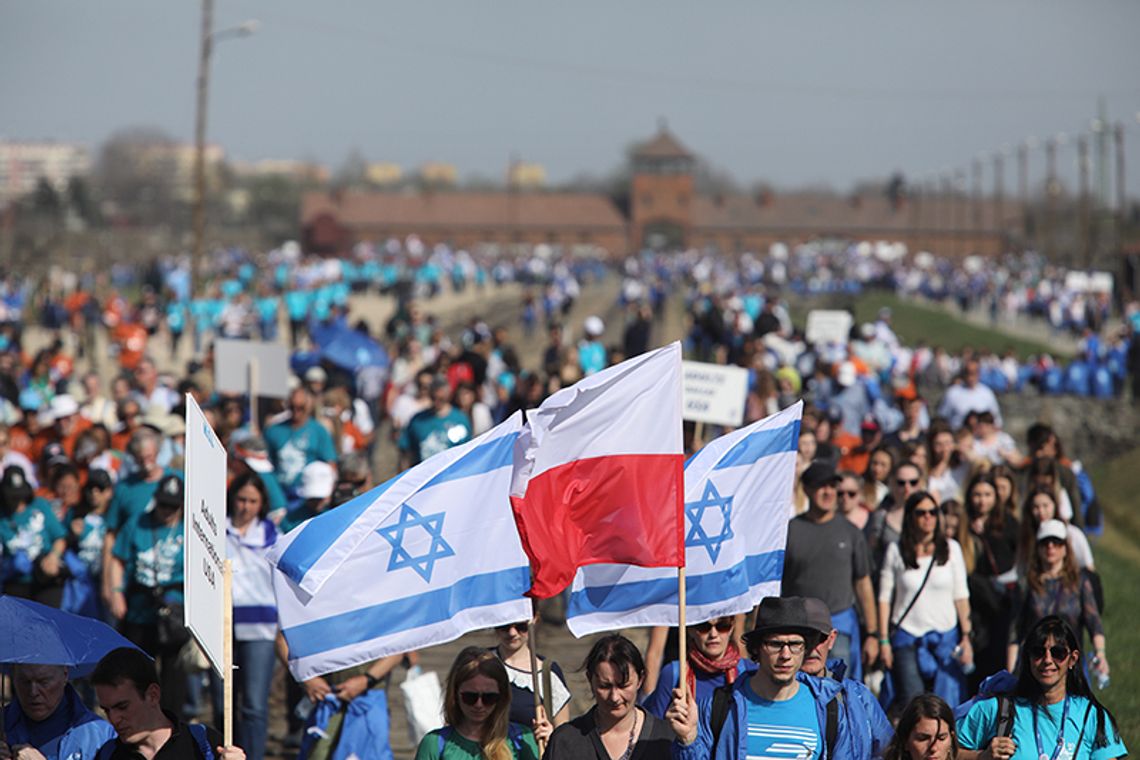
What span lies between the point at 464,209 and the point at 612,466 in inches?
5542

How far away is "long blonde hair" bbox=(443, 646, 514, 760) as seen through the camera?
6266 millimetres

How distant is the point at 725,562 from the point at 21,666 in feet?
8.56

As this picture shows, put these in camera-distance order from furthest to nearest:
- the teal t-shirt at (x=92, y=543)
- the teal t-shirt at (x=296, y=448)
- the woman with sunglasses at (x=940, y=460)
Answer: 1. the teal t-shirt at (x=296, y=448)
2. the woman with sunglasses at (x=940, y=460)
3. the teal t-shirt at (x=92, y=543)

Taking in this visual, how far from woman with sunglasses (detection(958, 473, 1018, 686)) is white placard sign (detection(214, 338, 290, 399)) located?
7.10 meters

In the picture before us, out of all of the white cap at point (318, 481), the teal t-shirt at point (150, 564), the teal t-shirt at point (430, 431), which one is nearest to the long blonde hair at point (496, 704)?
the teal t-shirt at point (150, 564)

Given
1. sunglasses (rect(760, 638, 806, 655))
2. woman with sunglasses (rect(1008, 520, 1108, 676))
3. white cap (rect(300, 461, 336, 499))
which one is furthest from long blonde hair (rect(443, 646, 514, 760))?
white cap (rect(300, 461, 336, 499))

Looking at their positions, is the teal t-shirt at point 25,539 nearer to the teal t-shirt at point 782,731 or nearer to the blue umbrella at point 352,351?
the teal t-shirt at point 782,731

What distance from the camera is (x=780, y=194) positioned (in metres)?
157

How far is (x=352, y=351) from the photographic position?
2089 cm

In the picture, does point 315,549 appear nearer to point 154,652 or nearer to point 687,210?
point 154,652

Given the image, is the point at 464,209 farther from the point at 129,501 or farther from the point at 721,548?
the point at 721,548

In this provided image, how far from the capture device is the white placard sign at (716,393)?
14.6 m

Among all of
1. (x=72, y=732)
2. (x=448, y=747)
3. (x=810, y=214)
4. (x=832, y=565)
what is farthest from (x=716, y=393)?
(x=810, y=214)

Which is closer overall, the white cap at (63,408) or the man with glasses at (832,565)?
the man with glasses at (832,565)
